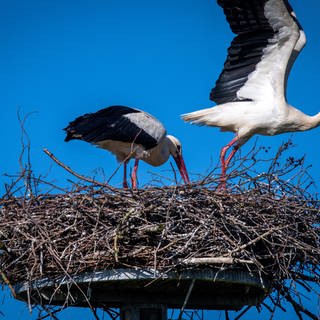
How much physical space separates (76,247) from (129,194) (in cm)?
74

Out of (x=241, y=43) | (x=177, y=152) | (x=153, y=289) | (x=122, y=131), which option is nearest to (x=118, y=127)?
(x=122, y=131)

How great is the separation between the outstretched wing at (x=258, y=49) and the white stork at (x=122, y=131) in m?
1.10

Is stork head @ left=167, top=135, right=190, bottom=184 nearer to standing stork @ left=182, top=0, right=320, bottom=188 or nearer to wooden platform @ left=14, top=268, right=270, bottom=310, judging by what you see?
standing stork @ left=182, top=0, right=320, bottom=188

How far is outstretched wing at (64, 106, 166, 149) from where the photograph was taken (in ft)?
32.1

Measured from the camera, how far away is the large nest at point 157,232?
270 inches

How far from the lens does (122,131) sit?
9938 millimetres

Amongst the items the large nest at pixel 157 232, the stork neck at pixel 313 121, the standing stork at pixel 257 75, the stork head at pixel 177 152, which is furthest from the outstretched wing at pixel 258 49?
the large nest at pixel 157 232

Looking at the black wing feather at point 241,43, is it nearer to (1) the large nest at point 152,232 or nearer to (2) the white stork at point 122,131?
(2) the white stork at point 122,131

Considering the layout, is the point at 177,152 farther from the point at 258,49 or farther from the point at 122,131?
the point at 258,49

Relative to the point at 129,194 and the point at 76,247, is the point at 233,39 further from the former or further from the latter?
the point at 76,247

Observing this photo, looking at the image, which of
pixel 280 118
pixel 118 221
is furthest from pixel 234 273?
pixel 280 118

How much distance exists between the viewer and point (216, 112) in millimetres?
10500

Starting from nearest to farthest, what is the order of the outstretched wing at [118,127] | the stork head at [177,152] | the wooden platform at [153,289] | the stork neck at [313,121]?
the wooden platform at [153,289] < the outstretched wing at [118,127] < the stork neck at [313,121] < the stork head at [177,152]

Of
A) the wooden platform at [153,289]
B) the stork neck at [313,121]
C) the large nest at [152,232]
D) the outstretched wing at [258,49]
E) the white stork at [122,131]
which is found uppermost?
the outstretched wing at [258,49]
